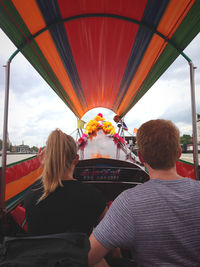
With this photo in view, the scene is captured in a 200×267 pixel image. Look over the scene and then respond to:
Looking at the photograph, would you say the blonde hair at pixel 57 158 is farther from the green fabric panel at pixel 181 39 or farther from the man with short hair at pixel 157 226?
the green fabric panel at pixel 181 39

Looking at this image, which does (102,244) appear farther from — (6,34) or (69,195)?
(6,34)

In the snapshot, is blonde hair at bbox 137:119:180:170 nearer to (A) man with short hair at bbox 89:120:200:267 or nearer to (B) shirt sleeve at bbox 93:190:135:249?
(A) man with short hair at bbox 89:120:200:267

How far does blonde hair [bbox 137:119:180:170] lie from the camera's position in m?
0.91

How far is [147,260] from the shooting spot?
0.84m

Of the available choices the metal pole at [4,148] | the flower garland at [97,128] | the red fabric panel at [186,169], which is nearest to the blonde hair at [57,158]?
the metal pole at [4,148]

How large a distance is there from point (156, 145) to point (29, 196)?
100 centimetres

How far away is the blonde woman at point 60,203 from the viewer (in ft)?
3.67

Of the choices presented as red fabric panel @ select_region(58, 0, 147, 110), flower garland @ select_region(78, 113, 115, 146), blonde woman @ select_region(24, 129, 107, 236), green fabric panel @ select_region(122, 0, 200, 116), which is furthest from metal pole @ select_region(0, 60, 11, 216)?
flower garland @ select_region(78, 113, 115, 146)

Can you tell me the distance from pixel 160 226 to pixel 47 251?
0.53 metres

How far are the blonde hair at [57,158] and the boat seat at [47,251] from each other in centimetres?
53

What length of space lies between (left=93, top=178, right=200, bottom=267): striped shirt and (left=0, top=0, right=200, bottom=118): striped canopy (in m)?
2.18

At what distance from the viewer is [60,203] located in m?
1.13

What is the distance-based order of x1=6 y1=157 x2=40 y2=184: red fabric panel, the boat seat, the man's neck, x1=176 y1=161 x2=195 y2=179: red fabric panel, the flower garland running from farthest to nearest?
1. the flower garland
2. x1=176 y1=161 x2=195 y2=179: red fabric panel
3. x1=6 y1=157 x2=40 y2=184: red fabric panel
4. the man's neck
5. the boat seat

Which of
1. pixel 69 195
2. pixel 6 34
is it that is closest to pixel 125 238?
pixel 69 195
